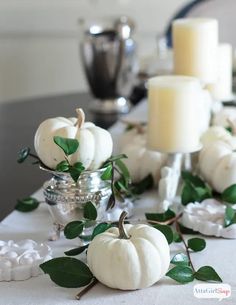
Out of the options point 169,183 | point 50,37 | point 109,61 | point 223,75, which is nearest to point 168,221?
point 169,183

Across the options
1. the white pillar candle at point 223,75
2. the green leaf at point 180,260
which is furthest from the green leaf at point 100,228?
the white pillar candle at point 223,75

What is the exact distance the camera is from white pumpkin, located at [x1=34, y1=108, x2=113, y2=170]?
1034 mm

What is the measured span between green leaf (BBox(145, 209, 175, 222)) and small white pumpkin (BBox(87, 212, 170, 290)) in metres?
0.20

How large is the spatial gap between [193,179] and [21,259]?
1.35ft

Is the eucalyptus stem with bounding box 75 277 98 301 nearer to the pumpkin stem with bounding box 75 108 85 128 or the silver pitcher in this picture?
the pumpkin stem with bounding box 75 108 85 128

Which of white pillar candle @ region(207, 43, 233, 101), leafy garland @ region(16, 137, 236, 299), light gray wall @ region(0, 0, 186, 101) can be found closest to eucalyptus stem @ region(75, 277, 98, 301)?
leafy garland @ region(16, 137, 236, 299)

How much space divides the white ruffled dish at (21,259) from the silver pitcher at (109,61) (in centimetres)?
103

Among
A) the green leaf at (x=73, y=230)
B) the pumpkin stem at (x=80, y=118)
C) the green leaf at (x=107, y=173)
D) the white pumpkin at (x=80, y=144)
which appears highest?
the pumpkin stem at (x=80, y=118)

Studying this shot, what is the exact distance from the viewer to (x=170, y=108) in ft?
4.00

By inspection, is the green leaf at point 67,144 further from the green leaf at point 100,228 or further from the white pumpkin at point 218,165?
the white pumpkin at point 218,165

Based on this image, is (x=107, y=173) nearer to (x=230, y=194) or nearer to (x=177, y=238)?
(x=177, y=238)

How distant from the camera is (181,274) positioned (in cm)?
95

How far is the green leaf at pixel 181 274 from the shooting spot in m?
0.94

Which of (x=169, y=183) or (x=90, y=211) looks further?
(x=169, y=183)
